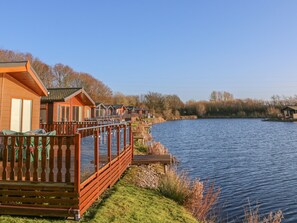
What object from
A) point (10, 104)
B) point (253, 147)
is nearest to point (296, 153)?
point (253, 147)

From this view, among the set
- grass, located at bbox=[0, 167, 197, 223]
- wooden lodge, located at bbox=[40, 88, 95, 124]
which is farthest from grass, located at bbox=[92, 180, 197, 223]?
A: wooden lodge, located at bbox=[40, 88, 95, 124]

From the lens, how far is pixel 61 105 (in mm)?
20125

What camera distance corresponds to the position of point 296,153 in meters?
20.5

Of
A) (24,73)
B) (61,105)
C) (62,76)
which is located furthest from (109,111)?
(24,73)

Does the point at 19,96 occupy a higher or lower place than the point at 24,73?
lower

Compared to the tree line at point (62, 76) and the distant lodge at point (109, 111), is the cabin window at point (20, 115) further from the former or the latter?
the tree line at point (62, 76)

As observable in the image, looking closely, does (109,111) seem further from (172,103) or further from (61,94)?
(172,103)

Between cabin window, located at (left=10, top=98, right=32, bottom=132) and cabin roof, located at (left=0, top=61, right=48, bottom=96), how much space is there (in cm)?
74

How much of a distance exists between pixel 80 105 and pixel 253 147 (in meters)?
15.1

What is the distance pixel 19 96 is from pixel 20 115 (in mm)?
813

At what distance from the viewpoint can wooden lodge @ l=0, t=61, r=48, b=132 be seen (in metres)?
9.59

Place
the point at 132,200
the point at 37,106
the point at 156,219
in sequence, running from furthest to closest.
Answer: the point at 37,106 → the point at 132,200 → the point at 156,219

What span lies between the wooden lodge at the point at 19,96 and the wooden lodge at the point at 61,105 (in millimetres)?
5855

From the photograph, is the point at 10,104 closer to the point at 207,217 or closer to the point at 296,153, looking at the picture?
the point at 207,217
